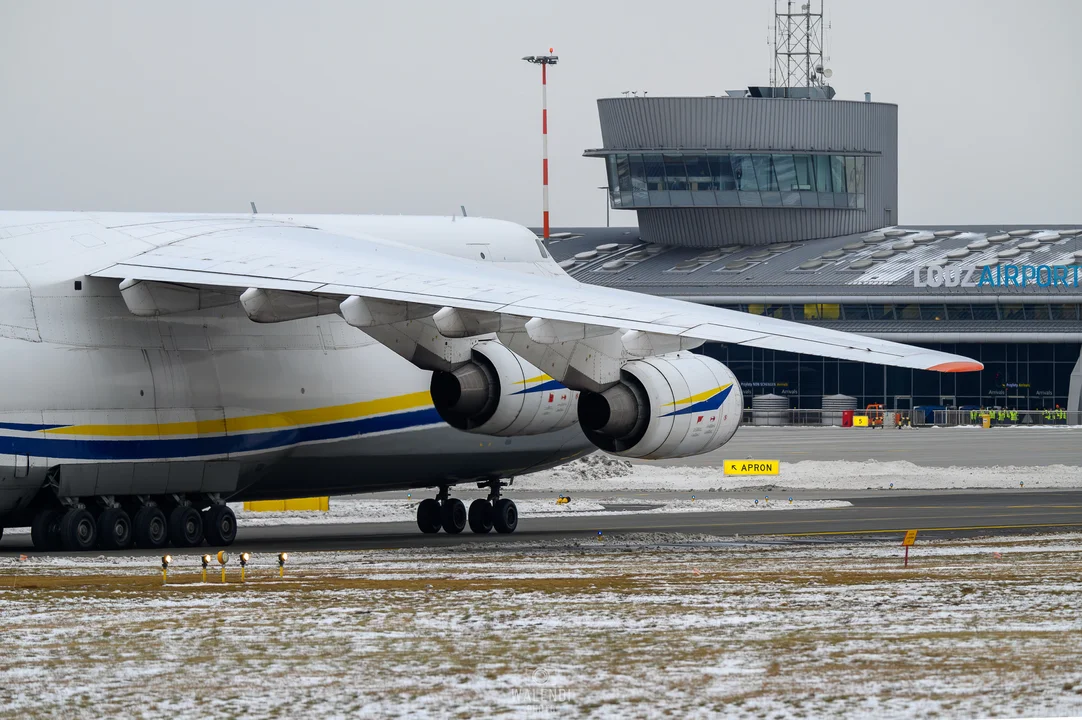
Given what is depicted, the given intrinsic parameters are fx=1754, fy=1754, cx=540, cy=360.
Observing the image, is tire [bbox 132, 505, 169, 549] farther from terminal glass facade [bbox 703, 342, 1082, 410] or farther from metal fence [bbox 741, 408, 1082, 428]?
terminal glass facade [bbox 703, 342, 1082, 410]

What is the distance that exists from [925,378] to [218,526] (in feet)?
164

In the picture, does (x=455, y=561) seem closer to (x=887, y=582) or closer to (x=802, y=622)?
(x=887, y=582)

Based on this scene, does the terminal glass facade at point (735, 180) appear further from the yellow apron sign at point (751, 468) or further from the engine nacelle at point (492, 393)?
the engine nacelle at point (492, 393)

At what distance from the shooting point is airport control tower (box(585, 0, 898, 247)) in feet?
236

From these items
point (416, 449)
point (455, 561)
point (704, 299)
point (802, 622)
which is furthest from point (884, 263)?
point (802, 622)

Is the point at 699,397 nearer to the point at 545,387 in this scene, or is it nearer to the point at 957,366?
the point at 545,387

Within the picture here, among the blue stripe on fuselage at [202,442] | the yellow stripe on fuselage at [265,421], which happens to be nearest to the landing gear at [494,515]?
the blue stripe on fuselage at [202,442]

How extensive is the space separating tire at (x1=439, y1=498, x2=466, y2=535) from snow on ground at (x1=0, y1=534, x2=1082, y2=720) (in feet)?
29.0

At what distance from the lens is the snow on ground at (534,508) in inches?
1141

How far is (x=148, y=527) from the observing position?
64.7ft

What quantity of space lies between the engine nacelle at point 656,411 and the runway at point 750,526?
2530 mm

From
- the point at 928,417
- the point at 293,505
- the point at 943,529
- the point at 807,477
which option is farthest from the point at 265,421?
the point at 928,417

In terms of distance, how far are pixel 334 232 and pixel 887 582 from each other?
10.1 metres

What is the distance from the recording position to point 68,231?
1972cm
